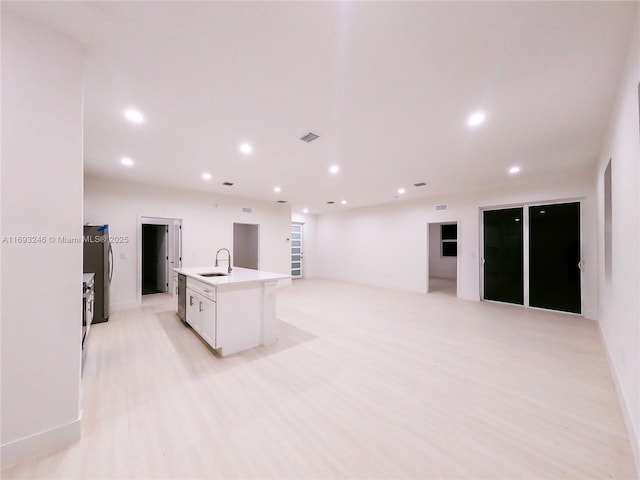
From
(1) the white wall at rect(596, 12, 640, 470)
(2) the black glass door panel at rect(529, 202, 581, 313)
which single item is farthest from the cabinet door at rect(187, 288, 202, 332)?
(2) the black glass door panel at rect(529, 202, 581, 313)

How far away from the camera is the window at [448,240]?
986cm

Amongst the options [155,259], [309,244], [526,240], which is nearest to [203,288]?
[155,259]

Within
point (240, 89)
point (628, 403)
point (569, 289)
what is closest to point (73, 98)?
point (240, 89)

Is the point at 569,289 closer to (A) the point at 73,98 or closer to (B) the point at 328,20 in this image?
(B) the point at 328,20

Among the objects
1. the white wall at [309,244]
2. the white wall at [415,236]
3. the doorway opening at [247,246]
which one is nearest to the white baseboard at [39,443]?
the doorway opening at [247,246]

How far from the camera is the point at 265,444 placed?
5.37 ft

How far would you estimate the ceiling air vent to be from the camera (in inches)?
119

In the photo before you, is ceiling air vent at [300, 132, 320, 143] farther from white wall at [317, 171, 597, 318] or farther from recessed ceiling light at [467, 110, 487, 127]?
white wall at [317, 171, 597, 318]

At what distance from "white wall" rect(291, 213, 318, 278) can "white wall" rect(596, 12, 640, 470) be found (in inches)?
320

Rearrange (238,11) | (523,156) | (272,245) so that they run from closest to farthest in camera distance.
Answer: (238,11) → (523,156) → (272,245)

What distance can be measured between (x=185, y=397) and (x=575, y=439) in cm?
298

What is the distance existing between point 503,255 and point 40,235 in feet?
23.4

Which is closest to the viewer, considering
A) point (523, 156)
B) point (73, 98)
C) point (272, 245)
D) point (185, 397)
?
point (73, 98)

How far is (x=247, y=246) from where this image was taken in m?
8.56
